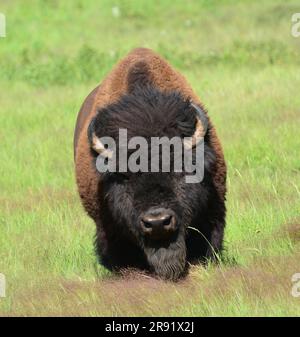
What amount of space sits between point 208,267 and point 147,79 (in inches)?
64.0

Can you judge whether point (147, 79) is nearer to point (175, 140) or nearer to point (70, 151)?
point (175, 140)

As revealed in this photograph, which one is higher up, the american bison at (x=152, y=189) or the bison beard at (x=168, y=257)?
the american bison at (x=152, y=189)

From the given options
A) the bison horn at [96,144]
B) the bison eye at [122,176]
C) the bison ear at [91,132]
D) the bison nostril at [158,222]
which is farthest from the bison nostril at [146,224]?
the bison ear at [91,132]

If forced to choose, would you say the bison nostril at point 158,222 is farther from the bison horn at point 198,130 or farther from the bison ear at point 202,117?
the bison ear at point 202,117

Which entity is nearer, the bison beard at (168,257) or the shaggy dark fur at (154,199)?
the shaggy dark fur at (154,199)

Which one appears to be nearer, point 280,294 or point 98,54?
point 280,294

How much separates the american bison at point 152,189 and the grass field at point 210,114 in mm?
222

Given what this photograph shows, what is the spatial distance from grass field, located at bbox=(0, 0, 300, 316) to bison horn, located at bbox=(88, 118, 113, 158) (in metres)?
0.91

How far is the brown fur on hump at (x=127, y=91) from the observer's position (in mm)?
7582

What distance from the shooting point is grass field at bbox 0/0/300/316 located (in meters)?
6.56

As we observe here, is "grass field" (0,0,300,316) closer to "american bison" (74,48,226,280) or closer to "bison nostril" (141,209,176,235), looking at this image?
"american bison" (74,48,226,280)

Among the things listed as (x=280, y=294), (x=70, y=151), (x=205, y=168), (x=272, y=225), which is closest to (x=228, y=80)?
(x=70, y=151)
